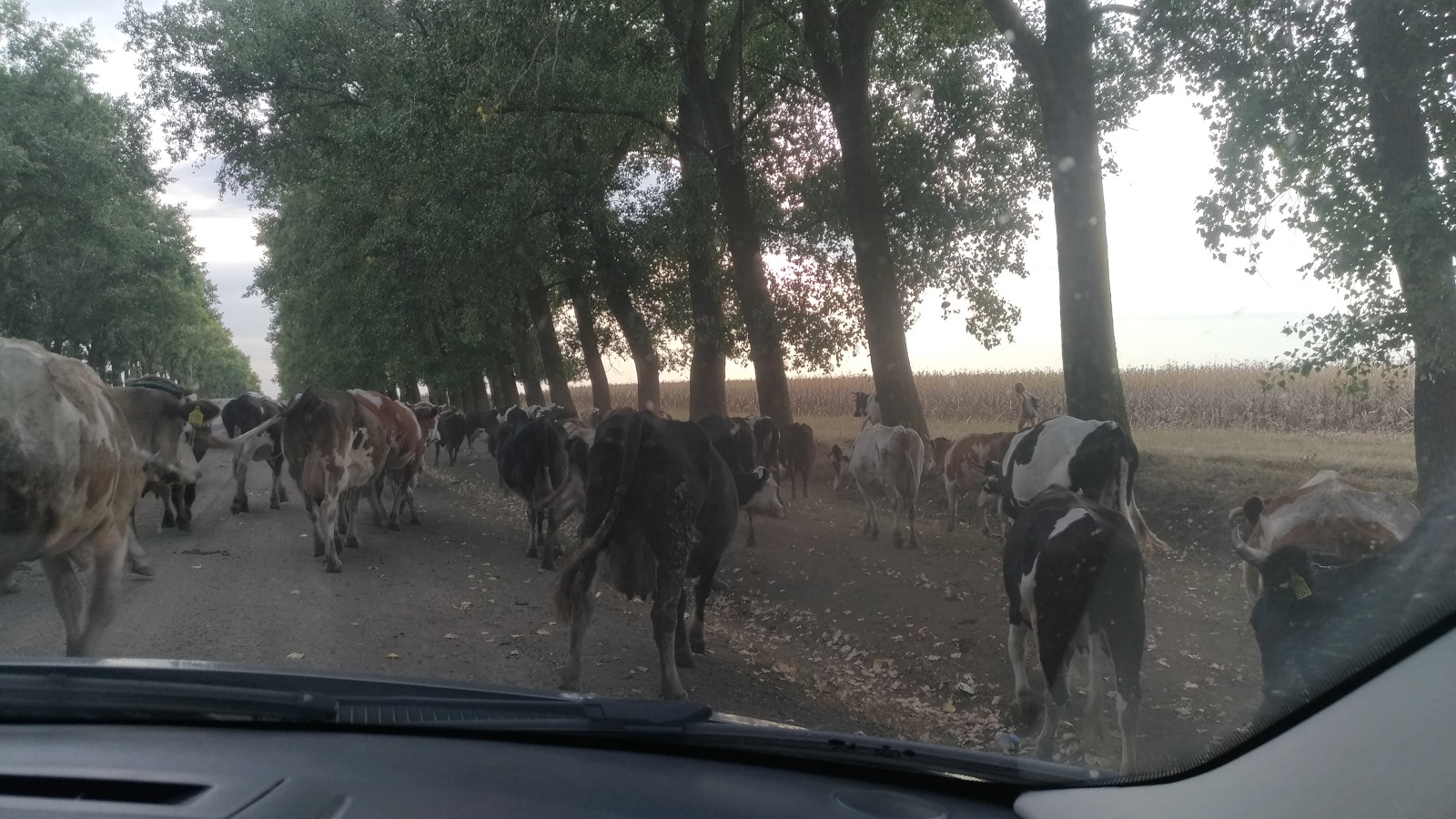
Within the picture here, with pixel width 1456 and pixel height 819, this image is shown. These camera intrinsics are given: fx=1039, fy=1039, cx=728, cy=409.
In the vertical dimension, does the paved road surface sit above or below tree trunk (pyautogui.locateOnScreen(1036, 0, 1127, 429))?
below

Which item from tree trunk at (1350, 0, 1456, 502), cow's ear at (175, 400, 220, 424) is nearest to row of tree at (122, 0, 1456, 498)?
tree trunk at (1350, 0, 1456, 502)

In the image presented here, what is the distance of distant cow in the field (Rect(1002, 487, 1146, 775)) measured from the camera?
19.0 ft

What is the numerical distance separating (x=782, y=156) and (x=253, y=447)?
1392 centimetres

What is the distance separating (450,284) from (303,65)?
764cm

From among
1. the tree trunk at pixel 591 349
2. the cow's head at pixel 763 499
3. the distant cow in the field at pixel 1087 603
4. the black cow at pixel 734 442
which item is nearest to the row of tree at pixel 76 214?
the tree trunk at pixel 591 349

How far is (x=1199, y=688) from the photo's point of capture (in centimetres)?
702

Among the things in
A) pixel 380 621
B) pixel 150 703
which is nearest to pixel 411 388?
pixel 380 621

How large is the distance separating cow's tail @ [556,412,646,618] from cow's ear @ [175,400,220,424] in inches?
237

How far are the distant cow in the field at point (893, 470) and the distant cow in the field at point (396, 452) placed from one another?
662 cm

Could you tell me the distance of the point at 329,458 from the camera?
39.2ft

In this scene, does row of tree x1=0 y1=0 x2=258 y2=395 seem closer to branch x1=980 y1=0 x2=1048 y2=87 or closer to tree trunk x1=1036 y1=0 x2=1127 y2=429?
branch x1=980 y1=0 x2=1048 y2=87

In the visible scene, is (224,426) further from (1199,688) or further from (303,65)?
(1199,688)

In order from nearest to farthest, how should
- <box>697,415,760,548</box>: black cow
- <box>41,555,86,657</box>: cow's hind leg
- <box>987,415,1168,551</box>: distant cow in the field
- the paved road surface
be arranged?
<box>41,555,86,657</box>: cow's hind leg
the paved road surface
<box>987,415,1168,551</box>: distant cow in the field
<box>697,415,760,548</box>: black cow

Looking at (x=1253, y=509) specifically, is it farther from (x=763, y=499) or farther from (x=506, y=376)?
(x=506, y=376)
